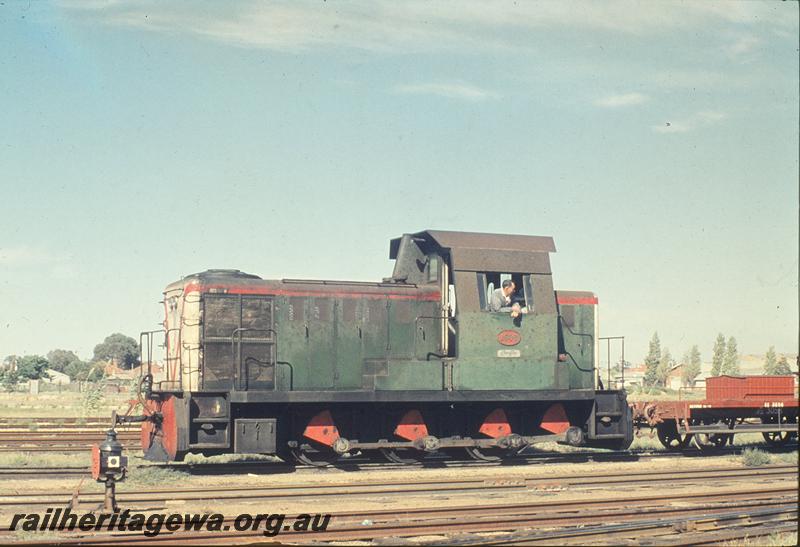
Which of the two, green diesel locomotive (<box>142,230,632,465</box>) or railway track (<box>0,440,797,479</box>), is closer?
railway track (<box>0,440,797,479</box>)

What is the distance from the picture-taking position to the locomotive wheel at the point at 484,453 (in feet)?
60.5

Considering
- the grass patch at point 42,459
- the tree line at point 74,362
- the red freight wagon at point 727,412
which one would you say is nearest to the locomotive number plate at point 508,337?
the red freight wagon at point 727,412

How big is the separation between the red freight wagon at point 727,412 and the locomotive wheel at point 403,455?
16.4ft

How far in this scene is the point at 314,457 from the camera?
18.2 metres

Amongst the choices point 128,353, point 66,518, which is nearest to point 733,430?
point 66,518

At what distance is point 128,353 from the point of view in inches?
5261

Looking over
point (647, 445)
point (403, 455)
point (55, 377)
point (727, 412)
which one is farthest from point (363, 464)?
point (55, 377)

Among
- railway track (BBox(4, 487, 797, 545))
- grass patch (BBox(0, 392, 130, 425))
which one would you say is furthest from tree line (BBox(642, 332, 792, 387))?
railway track (BBox(4, 487, 797, 545))

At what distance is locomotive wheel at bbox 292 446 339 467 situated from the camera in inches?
682

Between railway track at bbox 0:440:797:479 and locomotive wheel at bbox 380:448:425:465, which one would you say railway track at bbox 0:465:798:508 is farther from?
locomotive wheel at bbox 380:448:425:465

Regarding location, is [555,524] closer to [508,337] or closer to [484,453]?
[508,337]

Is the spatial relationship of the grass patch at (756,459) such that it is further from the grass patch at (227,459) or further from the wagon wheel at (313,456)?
the grass patch at (227,459)

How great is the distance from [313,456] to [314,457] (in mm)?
53

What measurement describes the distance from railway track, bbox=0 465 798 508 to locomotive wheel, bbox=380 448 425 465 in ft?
7.76
